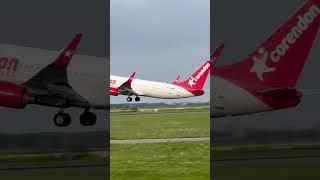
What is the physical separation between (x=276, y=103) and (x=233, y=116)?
1378 mm

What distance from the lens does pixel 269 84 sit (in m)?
12.7

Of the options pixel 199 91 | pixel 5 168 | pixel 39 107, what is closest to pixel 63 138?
pixel 39 107

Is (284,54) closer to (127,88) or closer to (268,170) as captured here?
(268,170)

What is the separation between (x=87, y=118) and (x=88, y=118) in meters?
0.04

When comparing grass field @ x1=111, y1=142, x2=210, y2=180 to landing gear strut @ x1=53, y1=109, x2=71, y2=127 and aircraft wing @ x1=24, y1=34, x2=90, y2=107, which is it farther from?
aircraft wing @ x1=24, y1=34, x2=90, y2=107

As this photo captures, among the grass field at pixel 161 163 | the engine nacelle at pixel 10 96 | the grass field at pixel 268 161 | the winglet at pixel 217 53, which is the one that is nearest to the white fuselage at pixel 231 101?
the winglet at pixel 217 53

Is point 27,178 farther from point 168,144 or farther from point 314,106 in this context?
point 168,144

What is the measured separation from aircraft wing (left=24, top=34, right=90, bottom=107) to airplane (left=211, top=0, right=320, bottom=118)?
144 inches

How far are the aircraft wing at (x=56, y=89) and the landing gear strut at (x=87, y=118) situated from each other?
18 cm

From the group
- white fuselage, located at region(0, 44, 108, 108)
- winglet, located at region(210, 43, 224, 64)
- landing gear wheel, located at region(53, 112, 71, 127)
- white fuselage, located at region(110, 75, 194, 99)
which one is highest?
white fuselage, located at region(110, 75, 194, 99)

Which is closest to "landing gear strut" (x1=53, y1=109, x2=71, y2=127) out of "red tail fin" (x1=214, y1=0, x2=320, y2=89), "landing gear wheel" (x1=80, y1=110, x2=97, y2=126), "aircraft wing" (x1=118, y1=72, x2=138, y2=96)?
"landing gear wheel" (x1=80, y1=110, x2=97, y2=126)

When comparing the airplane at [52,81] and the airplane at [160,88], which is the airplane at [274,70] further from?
the airplane at [160,88]

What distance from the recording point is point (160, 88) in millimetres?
45344

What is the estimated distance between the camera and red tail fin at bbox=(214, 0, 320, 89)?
1241cm
